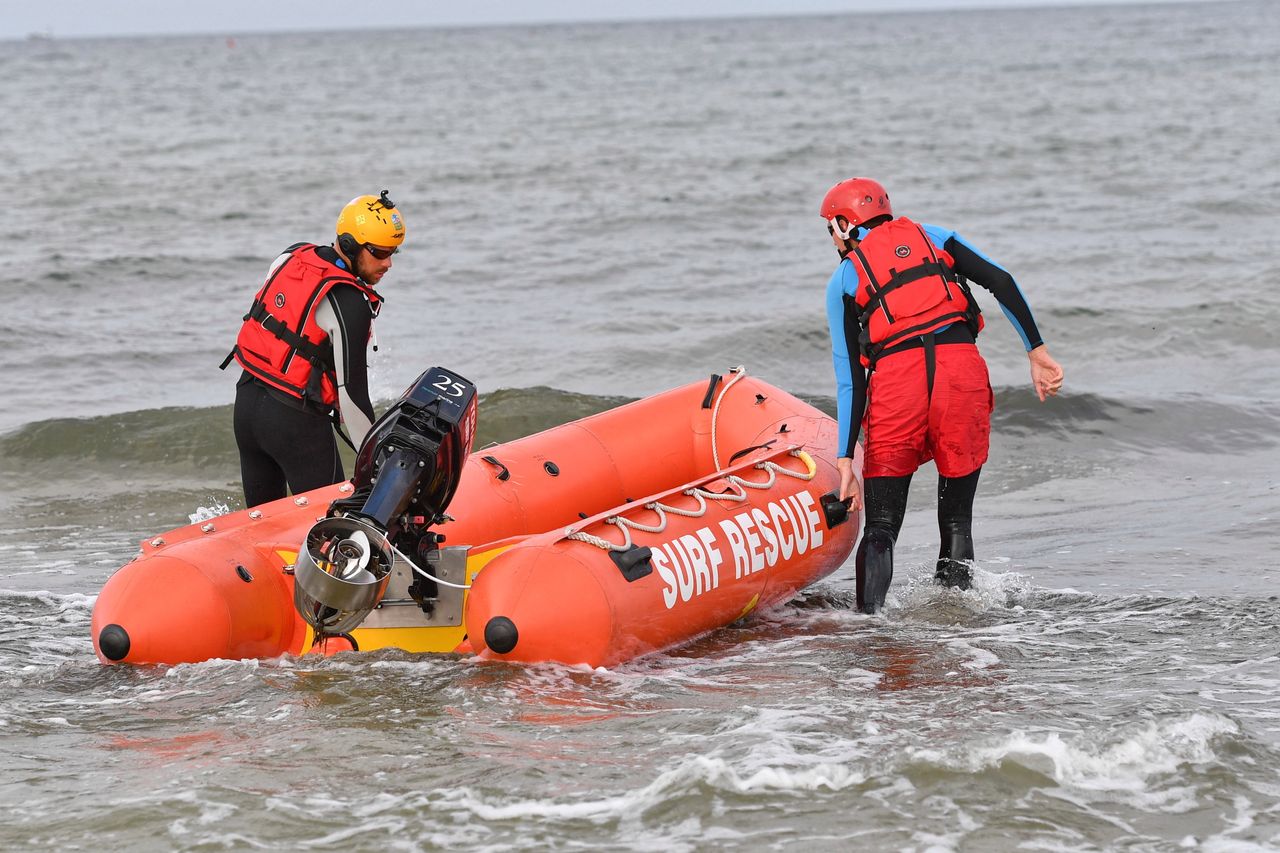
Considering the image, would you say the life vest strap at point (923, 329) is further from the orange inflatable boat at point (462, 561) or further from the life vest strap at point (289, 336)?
the life vest strap at point (289, 336)

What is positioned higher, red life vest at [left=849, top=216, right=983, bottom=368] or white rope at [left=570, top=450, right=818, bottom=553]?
red life vest at [left=849, top=216, right=983, bottom=368]

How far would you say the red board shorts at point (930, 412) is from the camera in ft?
16.1

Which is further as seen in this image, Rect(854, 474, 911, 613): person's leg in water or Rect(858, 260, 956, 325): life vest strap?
Rect(854, 474, 911, 613): person's leg in water

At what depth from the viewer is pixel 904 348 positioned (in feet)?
16.1

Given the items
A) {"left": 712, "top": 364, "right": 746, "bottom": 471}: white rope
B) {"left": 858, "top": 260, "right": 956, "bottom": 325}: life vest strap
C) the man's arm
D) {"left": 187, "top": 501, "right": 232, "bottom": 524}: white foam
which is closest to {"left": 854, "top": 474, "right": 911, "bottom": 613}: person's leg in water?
{"left": 858, "top": 260, "right": 956, "bottom": 325}: life vest strap

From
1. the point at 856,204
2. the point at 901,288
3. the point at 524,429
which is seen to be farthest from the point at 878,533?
the point at 524,429

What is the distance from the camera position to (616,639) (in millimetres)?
4523

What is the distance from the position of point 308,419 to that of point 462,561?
2.90ft

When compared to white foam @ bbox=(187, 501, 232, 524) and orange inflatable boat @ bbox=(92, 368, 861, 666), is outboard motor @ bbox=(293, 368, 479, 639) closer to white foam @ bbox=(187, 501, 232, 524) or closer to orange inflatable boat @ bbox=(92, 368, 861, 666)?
orange inflatable boat @ bbox=(92, 368, 861, 666)

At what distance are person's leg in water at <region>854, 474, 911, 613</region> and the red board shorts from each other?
0.07 metres

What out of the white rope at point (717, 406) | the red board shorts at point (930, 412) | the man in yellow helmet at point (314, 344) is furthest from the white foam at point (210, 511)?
the red board shorts at point (930, 412)

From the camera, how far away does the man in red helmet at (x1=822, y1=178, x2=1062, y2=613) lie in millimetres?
4891

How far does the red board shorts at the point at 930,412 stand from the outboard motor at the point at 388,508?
54.4 inches

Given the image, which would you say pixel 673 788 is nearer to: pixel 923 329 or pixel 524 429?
pixel 923 329
